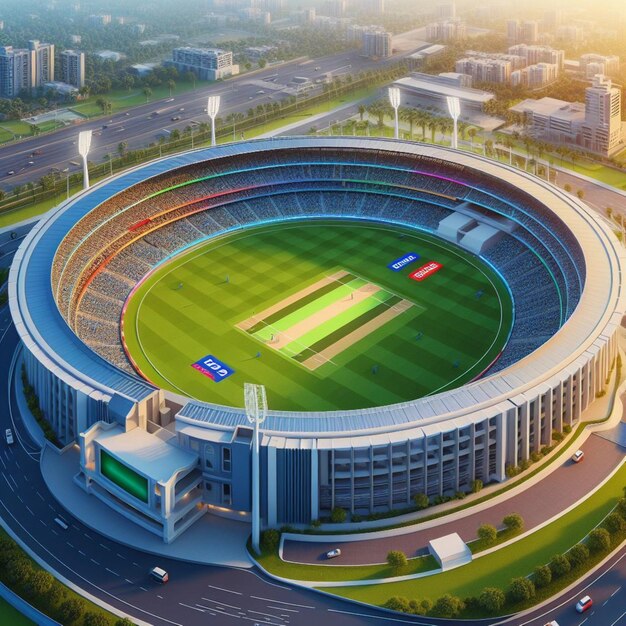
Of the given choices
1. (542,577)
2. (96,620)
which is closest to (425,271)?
(542,577)

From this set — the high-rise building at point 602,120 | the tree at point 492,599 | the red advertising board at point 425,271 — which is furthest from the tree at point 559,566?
the high-rise building at point 602,120

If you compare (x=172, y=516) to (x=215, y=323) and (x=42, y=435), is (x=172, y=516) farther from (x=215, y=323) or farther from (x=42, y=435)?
(x=215, y=323)

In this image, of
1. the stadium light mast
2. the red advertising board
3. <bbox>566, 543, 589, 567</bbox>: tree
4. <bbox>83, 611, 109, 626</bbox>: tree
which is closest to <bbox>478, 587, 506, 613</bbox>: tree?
<bbox>566, 543, 589, 567</bbox>: tree

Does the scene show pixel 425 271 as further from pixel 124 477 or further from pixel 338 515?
pixel 124 477

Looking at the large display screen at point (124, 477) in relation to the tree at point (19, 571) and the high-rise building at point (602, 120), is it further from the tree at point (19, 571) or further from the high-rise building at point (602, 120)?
the high-rise building at point (602, 120)

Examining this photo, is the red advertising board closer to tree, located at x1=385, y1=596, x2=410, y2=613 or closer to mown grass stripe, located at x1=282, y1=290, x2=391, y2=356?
mown grass stripe, located at x1=282, y1=290, x2=391, y2=356
